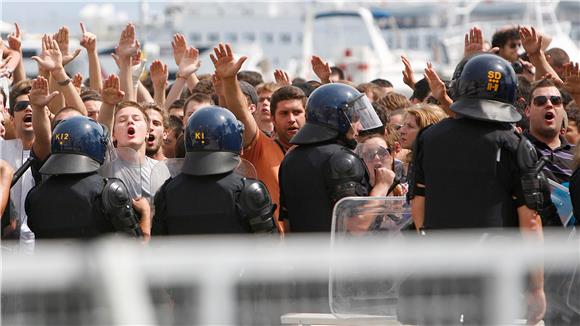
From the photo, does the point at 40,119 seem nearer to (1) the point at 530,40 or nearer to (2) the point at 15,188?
(2) the point at 15,188

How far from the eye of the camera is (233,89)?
7.55 m

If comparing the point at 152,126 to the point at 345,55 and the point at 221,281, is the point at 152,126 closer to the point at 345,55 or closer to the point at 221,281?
the point at 221,281

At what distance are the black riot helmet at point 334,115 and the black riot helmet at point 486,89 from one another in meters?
0.84

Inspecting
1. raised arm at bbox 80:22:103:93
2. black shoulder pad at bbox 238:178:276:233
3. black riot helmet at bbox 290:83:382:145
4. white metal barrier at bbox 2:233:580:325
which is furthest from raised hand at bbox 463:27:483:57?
white metal barrier at bbox 2:233:580:325

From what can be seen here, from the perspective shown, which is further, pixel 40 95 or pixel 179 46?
pixel 179 46

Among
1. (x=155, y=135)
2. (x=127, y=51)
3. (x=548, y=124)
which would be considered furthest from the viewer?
(x=127, y=51)

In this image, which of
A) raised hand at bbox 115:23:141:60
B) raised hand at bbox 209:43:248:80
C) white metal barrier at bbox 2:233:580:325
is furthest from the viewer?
raised hand at bbox 115:23:141:60

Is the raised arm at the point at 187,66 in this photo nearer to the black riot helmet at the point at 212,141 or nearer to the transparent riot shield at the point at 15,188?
the transparent riot shield at the point at 15,188

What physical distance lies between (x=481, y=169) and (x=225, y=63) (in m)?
2.31

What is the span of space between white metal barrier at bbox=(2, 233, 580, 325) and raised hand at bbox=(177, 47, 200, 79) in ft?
22.4

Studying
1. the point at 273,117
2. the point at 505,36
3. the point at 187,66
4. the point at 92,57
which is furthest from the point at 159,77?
the point at 273,117

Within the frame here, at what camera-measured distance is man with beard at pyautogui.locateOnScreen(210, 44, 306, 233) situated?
7395 millimetres

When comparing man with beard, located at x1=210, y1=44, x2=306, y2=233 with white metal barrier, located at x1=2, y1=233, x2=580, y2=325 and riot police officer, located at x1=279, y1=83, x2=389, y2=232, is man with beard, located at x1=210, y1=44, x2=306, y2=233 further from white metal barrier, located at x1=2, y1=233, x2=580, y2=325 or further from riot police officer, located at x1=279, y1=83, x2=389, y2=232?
white metal barrier, located at x1=2, y1=233, x2=580, y2=325

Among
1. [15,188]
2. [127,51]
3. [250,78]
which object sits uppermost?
[127,51]
